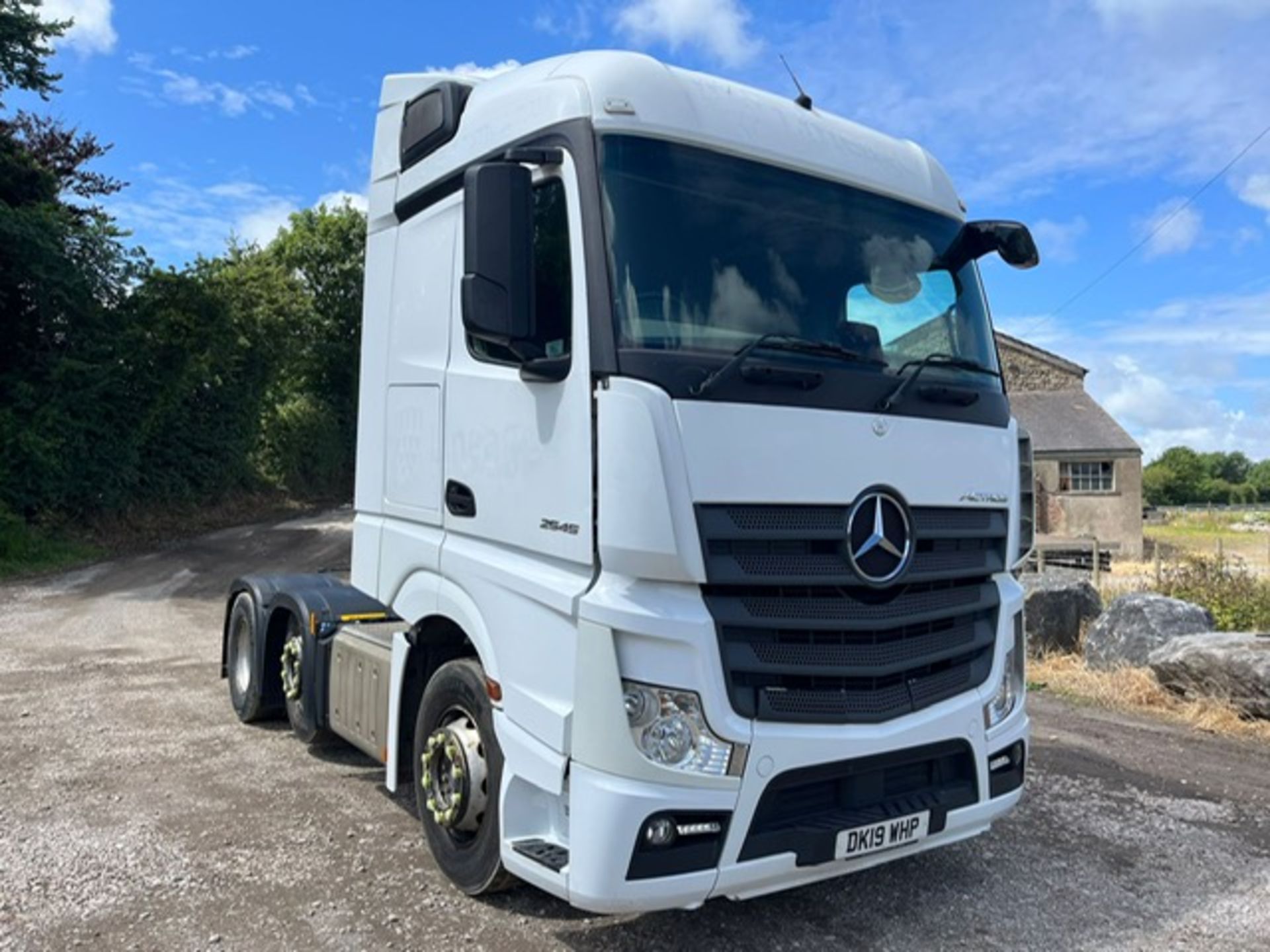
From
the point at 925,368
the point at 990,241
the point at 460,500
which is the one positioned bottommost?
the point at 460,500

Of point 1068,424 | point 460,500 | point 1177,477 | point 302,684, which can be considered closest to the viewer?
point 460,500

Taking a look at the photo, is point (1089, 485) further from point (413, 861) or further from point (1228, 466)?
point (1228, 466)

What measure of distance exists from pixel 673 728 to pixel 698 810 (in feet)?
0.86

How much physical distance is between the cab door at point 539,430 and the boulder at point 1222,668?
6074 mm

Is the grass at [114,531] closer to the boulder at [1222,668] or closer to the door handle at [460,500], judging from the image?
the door handle at [460,500]

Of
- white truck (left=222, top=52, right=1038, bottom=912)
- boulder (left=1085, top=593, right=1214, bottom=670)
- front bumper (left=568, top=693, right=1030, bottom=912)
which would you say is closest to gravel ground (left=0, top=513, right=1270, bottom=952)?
white truck (left=222, top=52, right=1038, bottom=912)

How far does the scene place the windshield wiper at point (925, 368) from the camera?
11.3 ft

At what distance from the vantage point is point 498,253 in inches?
124

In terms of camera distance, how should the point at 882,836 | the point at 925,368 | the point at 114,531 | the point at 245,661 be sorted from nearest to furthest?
1. the point at 882,836
2. the point at 925,368
3. the point at 245,661
4. the point at 114,531

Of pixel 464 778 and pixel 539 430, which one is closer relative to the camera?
pixel 539 430

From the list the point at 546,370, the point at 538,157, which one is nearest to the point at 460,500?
the point at 546,370

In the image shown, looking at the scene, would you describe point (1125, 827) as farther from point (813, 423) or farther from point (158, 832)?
point (158, 832)

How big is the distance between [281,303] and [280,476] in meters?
5.84

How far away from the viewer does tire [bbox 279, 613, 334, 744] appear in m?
5.53
